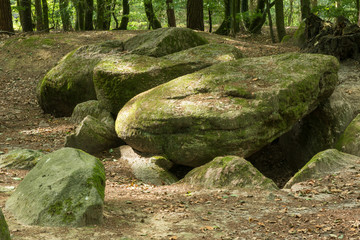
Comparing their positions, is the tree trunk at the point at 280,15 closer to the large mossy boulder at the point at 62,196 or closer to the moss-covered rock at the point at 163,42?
the moss-covered rock at the point at 163,42

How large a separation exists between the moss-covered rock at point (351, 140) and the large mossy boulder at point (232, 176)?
2.25 metres

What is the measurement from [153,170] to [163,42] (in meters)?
4.82

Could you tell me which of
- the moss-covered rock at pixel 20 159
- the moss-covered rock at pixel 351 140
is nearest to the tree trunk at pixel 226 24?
the moss-covered rock at pixel 351 140

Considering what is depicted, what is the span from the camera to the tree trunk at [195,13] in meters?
17.8

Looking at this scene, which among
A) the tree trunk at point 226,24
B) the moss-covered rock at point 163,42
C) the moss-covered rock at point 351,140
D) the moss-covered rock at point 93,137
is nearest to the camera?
the moss-covered rock at point 351,140

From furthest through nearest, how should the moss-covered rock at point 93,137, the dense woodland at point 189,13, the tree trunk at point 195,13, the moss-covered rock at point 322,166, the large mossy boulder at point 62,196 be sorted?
the tree trunk at point 195,13 < the dense woodland at point 189,13 < the moss-covered rock at point 93,137 < the moss-covered rock at point 322,166 < the large mossy boulder at point 62,196

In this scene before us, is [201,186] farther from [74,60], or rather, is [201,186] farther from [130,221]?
[74,60]

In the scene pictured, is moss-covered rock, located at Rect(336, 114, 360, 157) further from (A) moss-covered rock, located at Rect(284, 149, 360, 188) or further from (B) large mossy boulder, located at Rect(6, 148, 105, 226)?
(B) large mossy boulder, located at Rect(6, 148, 105, 226)

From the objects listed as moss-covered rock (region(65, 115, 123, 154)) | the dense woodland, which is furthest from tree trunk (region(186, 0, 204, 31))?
moss-covered rock (region(65, 115, 123, 154))

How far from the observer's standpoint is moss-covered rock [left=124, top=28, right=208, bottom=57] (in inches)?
447

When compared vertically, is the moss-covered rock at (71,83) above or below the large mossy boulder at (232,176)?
above

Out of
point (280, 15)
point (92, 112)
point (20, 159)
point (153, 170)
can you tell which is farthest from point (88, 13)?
point (153, 170)

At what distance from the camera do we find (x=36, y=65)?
15.3 m

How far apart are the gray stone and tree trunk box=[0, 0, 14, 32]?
43.6 feet
